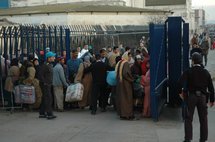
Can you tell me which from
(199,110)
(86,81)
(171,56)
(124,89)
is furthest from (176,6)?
(199,110)

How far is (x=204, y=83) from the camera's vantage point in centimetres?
898

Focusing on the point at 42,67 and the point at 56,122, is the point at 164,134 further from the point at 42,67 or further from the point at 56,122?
the point at 42,67

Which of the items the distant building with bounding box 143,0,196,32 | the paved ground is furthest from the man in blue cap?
the distant building with bounding box 143,0,196,32

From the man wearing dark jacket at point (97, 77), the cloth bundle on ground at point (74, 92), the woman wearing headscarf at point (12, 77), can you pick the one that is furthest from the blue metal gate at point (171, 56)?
the woman wearing headscarf at point (12, 77)

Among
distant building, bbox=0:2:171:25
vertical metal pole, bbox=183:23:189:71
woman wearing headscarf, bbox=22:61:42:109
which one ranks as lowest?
woman wearing headscarf, bbox=22:61:42:109

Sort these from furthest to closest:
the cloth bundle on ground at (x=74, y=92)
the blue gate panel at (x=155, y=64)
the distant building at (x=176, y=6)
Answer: the distant building at (x=176, y=6) → the cloth bundle on ground at (x=74, y=92) → the blue gate panel at (x=155, y=64)

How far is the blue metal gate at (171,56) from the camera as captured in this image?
41.3 feet

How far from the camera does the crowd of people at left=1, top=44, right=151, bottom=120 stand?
483 inches

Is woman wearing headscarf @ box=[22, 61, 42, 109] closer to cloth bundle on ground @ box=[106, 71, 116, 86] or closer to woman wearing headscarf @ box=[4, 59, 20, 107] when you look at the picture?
woman wearing headscarf @ box=[4, 59, 20, 107]

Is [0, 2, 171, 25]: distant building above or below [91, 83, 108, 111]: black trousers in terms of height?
above

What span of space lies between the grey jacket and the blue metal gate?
9.08ft

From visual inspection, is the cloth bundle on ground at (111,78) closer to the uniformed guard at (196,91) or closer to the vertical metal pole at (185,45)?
the vertical metal pole at (185,45)

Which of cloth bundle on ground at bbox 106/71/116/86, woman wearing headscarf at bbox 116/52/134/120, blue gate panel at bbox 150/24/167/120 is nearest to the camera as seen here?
Answer: blue gate panel at bbox 150/24/167/120

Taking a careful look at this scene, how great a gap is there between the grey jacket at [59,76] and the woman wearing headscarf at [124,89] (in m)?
1.84
